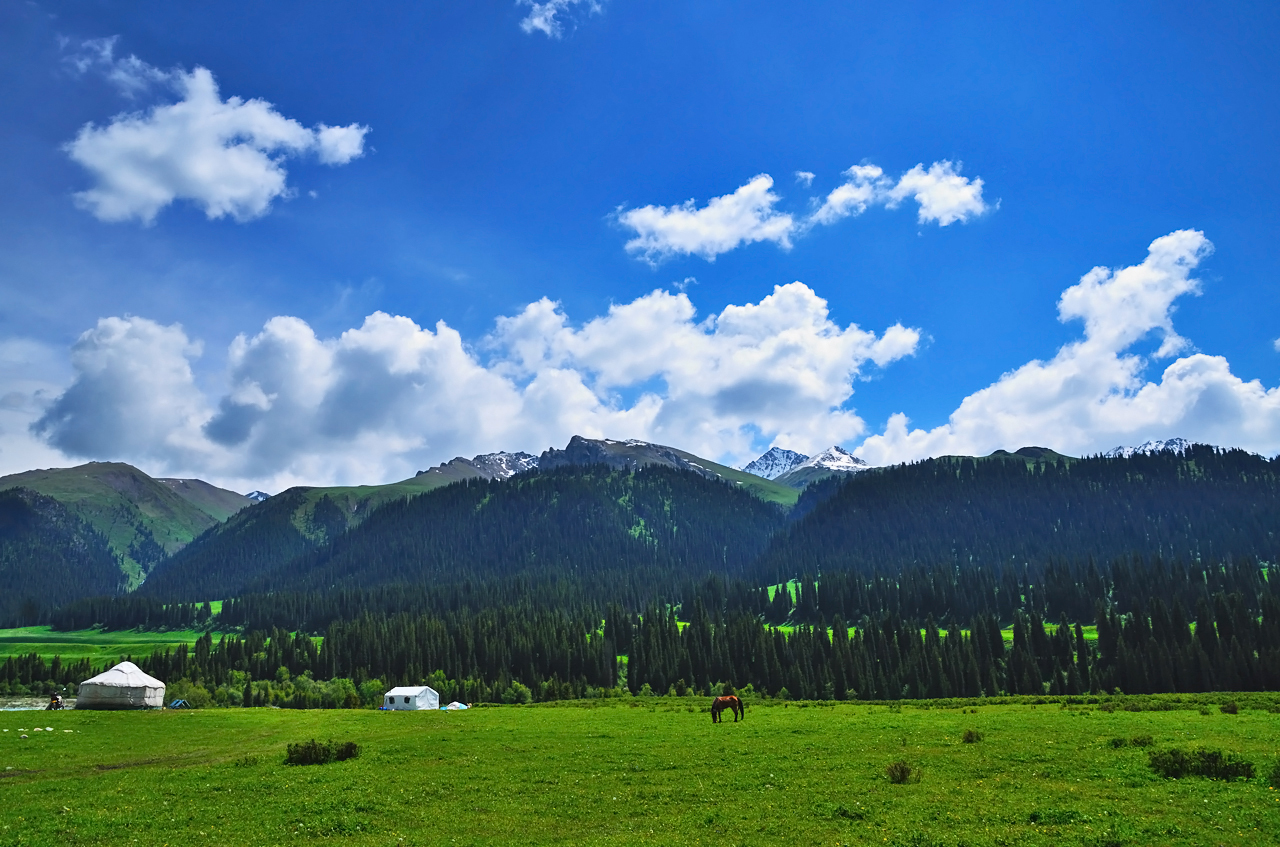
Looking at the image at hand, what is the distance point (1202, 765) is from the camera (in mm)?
27875

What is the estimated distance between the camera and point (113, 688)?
3438 inches

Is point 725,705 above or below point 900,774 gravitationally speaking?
below

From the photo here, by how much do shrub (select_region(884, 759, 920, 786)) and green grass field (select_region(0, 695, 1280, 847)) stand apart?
17.4 inches

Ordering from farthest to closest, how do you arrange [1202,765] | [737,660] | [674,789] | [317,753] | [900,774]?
[737,660], [317,753], [674,789], [900,774], [1202,765]

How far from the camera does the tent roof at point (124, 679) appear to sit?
87.5 metres

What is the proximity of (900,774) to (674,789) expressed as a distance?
944cm

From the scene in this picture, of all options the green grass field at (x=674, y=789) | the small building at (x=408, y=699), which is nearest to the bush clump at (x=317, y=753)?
the green grass field at (x=674, y=789)

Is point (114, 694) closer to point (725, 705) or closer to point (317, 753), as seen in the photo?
point (317, 753)

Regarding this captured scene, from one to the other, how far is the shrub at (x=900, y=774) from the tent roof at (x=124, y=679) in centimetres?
9515

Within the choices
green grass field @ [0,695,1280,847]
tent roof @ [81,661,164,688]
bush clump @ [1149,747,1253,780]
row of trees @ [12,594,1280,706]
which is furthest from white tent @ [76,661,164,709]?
bush clump @ [1149,747,1253,780]

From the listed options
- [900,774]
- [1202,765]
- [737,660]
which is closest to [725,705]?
[900,774]

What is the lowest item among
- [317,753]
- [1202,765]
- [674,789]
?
[317,753]

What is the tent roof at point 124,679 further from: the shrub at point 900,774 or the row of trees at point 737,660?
the shrub at point 900,774

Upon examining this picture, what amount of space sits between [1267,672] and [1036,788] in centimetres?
11848
